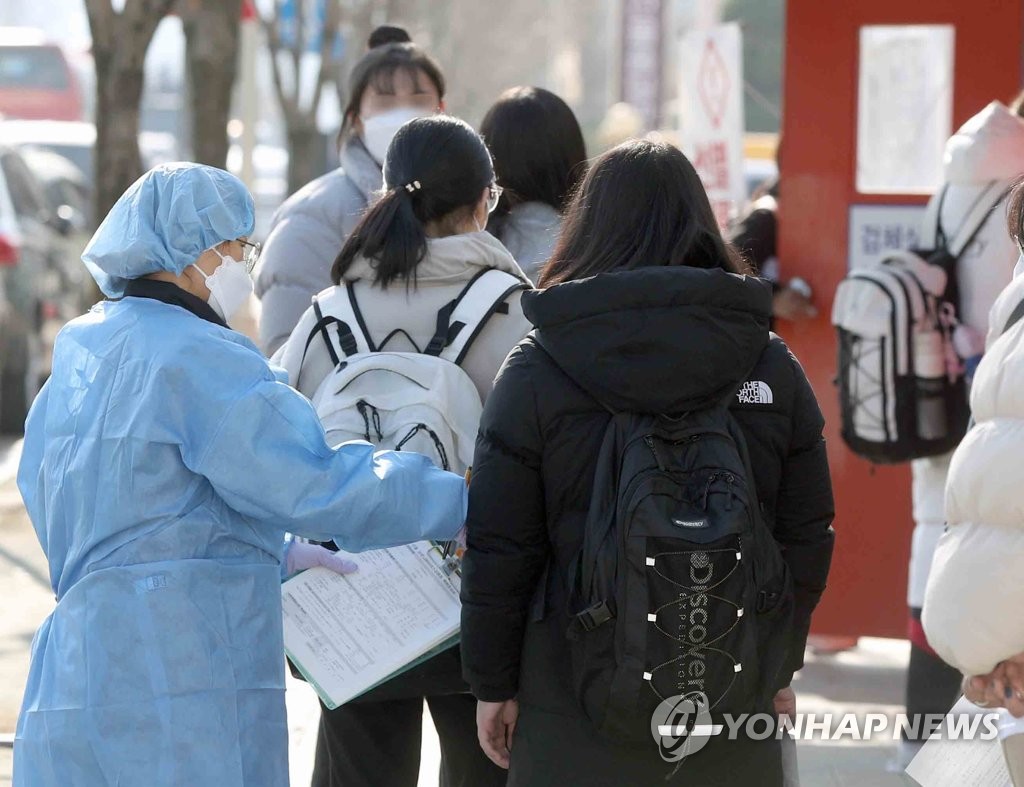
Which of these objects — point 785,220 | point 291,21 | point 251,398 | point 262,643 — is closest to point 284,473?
point 251,398

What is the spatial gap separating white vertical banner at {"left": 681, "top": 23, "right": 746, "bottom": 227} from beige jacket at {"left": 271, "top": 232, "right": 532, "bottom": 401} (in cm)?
570

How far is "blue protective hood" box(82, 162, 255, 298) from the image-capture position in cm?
292

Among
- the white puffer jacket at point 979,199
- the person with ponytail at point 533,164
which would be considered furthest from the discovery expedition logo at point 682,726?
the white puffer jacket at point 979,199

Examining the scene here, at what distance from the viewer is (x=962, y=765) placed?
9.29 feet

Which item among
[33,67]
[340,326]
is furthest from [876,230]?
[33,67]

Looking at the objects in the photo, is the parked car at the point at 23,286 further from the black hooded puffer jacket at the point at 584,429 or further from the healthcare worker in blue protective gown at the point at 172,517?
the black hooded puffer jacket at the point at 584,429

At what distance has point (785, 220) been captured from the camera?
6.03 meters

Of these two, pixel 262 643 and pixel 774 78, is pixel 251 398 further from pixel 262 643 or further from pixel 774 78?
pixel 774 78

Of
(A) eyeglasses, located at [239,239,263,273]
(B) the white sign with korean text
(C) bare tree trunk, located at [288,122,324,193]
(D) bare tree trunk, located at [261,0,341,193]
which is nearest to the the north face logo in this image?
(A) eyeglasses, located at [239,239,263,273]

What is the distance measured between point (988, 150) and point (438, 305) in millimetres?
2027

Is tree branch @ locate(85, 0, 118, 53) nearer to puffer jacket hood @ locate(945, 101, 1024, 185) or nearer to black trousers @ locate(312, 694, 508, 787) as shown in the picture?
puffer jacket hood @ locate(945, 101, 1024, 185)

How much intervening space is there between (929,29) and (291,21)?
14881 mm

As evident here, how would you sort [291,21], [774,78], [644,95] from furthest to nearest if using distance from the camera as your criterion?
[774,78]
[644,95]
[291,21]

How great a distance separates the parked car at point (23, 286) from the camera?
11.4 metres
